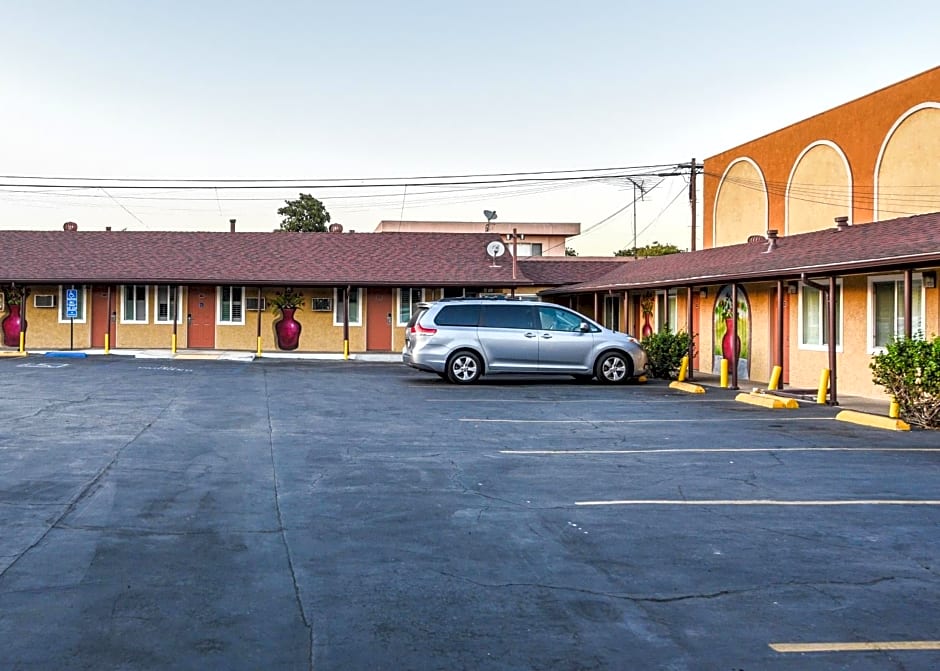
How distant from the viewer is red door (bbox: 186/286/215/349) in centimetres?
3362

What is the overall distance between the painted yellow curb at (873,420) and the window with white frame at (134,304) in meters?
26.1

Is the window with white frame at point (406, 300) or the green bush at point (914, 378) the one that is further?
the window with white frame at point (406, 300)

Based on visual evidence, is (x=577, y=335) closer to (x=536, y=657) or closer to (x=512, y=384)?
(x=512, y=384)

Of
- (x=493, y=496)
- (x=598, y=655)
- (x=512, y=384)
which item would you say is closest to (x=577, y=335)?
(x=512, y=384)

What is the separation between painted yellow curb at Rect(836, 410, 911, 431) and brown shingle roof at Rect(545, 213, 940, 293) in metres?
2.27

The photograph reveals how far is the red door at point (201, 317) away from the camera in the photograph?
33625mm

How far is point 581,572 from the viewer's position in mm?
5785

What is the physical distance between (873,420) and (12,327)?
29496 millimetres

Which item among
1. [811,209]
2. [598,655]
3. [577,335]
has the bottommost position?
[598,655]

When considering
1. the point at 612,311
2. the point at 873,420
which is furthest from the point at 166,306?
the point at 873,420

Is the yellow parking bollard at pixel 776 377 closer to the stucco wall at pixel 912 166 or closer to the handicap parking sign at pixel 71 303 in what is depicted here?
the stucco wall at pixel 912 166

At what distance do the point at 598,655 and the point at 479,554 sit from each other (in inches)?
73.2

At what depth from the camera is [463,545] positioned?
642cm

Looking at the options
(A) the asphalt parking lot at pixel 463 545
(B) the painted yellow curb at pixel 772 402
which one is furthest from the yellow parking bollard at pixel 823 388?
(A) the asphalt parking lot at pixel 463 545
